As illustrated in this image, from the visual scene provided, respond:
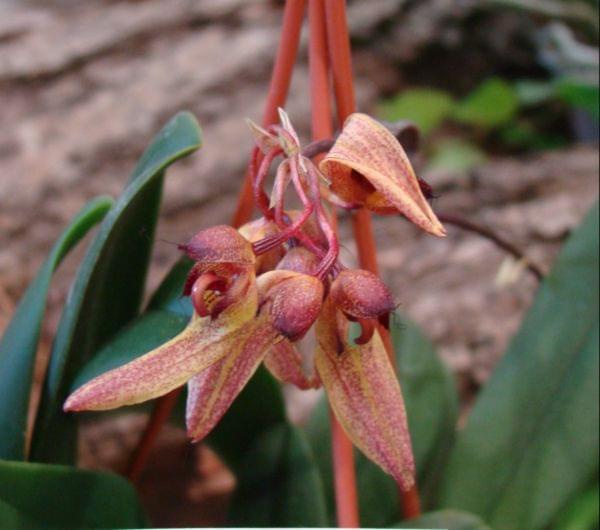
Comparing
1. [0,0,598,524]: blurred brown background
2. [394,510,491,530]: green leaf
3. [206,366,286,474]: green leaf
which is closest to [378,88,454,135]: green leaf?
[0,0,598,524]: blurred brown background

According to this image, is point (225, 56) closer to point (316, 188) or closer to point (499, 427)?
point (499, 427)

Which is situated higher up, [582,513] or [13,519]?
[13,519]

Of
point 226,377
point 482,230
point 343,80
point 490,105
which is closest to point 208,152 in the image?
point 490,105

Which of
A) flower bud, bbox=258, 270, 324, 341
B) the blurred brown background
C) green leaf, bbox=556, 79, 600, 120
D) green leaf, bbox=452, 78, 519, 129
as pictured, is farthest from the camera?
green leaf, bbox=452, 78, 519, 129

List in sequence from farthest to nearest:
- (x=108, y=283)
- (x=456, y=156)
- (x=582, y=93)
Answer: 1. (x=456, y=156)
2. (x=582, y=93)
3. (x=108, y=283)

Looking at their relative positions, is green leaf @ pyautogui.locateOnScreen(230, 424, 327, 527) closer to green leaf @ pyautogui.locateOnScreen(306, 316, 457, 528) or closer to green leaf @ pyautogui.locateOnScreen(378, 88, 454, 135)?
green leaf @ pyautogui.locateOnScreen(306, 316, 457, 528)

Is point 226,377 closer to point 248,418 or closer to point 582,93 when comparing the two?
point 248,418

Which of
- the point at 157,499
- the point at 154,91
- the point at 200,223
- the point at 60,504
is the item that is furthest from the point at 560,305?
the point at 154,91
